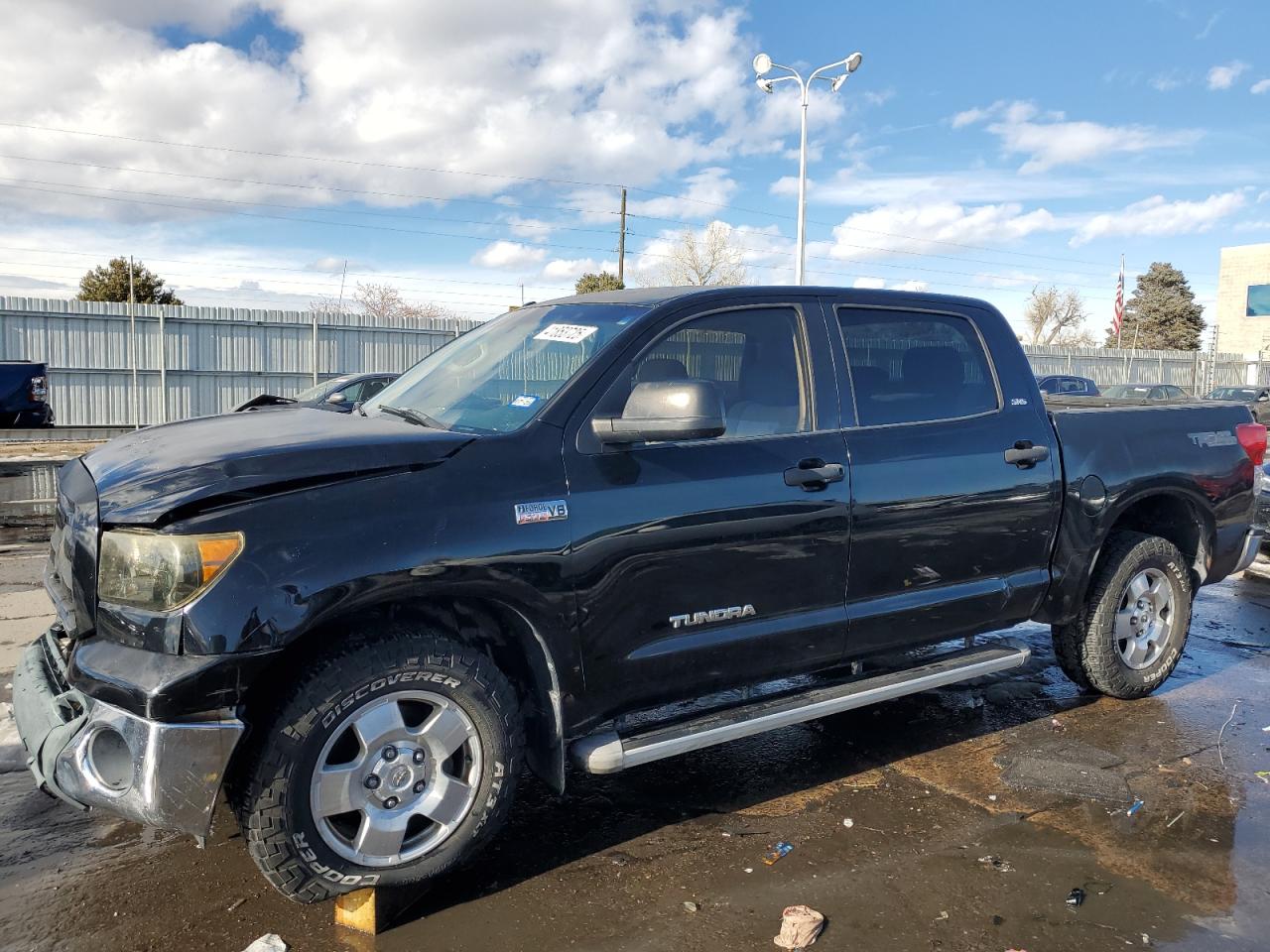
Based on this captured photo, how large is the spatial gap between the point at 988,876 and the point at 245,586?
100 inches

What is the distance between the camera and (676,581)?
3.31 m

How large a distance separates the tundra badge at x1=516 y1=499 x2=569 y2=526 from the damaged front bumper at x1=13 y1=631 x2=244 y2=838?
98 centimetres

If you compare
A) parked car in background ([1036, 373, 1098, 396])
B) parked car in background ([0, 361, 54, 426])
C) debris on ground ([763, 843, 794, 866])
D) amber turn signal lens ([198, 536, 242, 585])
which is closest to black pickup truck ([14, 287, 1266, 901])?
amber turn signal lens ([198, 536, 242, 585])

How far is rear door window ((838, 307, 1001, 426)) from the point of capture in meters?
4.00

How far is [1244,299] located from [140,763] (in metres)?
70.3

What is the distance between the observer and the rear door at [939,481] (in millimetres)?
3844

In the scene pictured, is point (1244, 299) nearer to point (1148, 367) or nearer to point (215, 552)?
point (1148, 367)

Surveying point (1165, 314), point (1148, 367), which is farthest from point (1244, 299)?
point (1148, 367)

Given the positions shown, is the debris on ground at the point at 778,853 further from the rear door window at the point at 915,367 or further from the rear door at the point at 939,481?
the rear door window at the point at 915,367

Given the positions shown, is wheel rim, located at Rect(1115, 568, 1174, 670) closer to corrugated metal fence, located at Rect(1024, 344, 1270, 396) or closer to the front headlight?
the front headlight

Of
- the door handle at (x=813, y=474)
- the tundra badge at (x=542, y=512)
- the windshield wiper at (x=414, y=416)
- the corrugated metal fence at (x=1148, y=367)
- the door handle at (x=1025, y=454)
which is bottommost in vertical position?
the tundra badge at (x=542, y=512)

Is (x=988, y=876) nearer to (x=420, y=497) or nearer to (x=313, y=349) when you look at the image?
(x=420, y=497)

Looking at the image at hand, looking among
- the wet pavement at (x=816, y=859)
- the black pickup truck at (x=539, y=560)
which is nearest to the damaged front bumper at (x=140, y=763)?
the black pickup truck at (x=539, y=560)

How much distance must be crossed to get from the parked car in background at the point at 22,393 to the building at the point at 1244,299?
204ft
